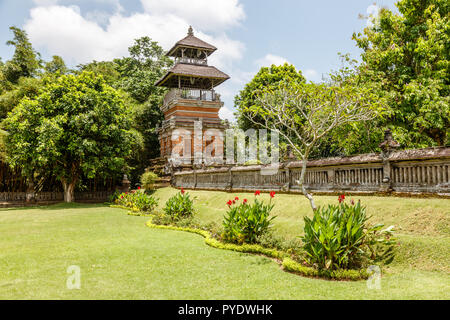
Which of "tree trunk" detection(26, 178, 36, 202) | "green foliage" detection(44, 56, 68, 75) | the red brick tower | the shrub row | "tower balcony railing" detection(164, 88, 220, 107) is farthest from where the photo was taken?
"green foliage" detection(44, 56, 68, 75)

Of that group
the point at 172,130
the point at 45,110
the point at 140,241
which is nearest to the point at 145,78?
the point at 172,130

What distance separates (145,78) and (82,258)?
3219cm

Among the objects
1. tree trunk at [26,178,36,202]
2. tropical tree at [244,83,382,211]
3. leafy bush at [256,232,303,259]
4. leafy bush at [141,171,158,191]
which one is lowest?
leafy bush at [256,232,303,259]

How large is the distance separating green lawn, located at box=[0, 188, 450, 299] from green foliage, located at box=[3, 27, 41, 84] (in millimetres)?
25085

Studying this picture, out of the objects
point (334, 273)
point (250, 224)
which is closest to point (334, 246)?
point (334, 273)

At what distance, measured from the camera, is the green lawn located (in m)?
4.56

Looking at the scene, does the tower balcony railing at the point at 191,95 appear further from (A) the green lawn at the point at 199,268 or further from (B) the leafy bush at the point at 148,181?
(A) the green lawn at the point at 199,268

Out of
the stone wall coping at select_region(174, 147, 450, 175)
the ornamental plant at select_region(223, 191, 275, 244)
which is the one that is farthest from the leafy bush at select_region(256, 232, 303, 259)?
the stone wall coping at select_region(174, 147, 450, 175)

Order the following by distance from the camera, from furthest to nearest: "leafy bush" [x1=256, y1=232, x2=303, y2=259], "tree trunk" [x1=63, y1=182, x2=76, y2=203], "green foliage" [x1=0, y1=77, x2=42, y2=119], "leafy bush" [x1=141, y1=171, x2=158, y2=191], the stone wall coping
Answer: "leafy bush" [x1=141, y1=171, x2=158, y2=191], "tree trunk" [x1=63, y1=182, x2=76, y2=203], "green foliage" [x1=0, y1=77, x2=42, y2=119], the stone wall coping, "leafy bush" [x1=256, y1=232, x2=303, y2=259]

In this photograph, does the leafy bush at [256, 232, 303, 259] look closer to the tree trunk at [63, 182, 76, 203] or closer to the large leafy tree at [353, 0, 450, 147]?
the large leafy tree at [353, 0, 450, 147]

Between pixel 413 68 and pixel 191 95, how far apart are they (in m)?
20.4

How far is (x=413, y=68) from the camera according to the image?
14469mm

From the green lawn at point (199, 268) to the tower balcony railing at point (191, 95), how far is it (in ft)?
73.4

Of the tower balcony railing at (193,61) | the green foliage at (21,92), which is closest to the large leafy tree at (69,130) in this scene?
the green foliage at (21,92)
